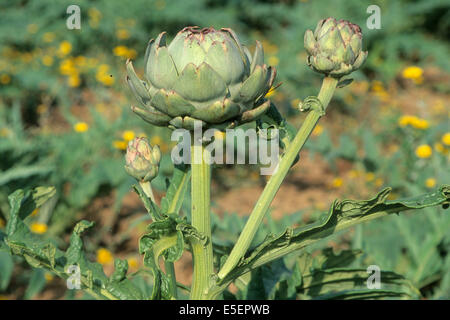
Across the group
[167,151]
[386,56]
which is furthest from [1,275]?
[386,56]

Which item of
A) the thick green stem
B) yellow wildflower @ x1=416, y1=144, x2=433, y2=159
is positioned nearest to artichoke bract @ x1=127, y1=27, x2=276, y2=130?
the thick green stem

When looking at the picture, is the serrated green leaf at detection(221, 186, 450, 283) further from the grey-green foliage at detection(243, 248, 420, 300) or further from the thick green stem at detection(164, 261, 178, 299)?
the grey-green foliage at detection(243, 248, 420, 300)

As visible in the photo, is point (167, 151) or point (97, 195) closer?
point (97, 195)

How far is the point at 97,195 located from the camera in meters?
1.93

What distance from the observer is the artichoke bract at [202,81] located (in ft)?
1.98

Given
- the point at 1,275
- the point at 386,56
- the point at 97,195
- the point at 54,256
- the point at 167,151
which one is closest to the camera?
the point at 54,256

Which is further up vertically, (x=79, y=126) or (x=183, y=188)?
(x=79, y=126)

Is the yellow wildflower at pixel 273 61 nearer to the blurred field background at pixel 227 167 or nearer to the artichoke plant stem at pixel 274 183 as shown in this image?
the blurred field background at pixel 227 167

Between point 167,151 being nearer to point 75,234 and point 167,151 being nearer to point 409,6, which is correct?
point 75,234

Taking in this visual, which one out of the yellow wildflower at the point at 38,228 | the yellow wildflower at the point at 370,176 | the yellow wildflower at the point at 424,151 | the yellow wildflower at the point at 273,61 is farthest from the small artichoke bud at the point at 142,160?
the yellow wildflower at the point at 273,61

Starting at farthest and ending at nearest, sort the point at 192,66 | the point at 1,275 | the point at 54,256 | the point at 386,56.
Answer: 1. the point at 386,56
2. the point at 1,275
3. the point at 54,256
4. the point at 192,66

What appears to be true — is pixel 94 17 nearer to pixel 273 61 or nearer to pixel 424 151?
pixel 273 61
